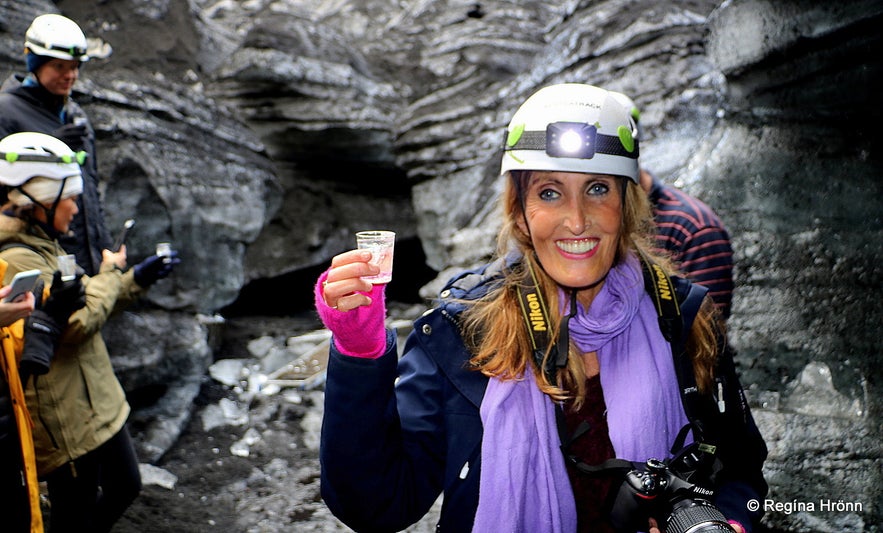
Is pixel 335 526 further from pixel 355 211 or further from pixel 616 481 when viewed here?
pixel 355 211

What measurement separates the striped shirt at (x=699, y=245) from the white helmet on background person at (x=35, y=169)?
3046mm

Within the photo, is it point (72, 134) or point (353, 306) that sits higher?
point (72, 134)

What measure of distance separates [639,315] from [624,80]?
482cm

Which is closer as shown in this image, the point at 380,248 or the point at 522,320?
the point at 380,248

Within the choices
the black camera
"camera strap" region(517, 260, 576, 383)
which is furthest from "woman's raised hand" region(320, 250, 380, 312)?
the black camera

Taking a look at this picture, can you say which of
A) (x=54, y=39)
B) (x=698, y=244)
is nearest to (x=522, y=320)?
(x=698, y=244)

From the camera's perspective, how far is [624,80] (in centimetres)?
611

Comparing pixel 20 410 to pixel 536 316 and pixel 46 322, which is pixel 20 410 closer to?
pixel 46 322

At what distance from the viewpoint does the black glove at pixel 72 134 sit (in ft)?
13.7

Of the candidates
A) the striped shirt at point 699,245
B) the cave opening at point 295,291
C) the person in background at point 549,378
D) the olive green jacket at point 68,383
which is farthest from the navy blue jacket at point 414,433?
the cave opening at point 295,291

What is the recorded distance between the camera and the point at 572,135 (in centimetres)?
181

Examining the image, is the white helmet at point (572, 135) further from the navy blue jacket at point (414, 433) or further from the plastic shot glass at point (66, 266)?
the plastic shot glass at point (66, 266)

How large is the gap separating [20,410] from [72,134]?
2.24 metres

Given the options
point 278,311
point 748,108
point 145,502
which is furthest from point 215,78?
point 748,108
